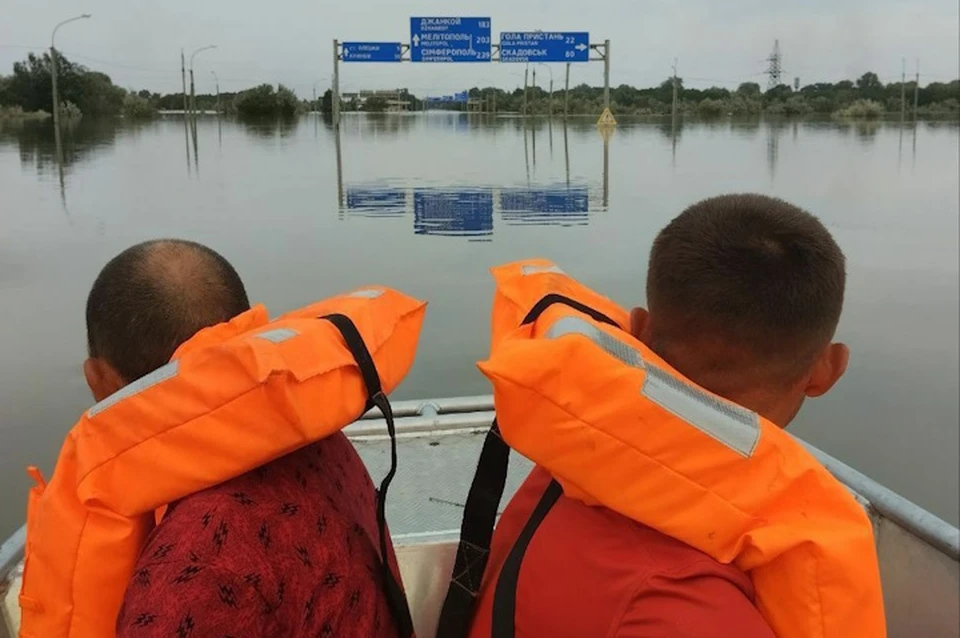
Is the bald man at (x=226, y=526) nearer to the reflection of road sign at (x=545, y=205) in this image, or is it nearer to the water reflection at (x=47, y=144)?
the reflection of road sign at (x=545, y=205)

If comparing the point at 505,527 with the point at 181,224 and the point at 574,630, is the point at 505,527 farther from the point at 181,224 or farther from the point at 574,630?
the point at 181,224

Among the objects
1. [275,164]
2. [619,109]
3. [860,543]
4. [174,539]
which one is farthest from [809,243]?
[619,109]

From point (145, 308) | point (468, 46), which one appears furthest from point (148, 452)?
point (468, 46)

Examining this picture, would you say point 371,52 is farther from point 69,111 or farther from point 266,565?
point 69,111

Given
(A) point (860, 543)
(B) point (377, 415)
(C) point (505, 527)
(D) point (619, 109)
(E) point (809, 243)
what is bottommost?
(B) point (377, 415)

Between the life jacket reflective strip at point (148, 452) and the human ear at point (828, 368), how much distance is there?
0.63m

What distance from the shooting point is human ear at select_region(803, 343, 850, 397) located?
1.09 meters

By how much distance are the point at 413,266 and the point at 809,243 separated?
7.96 metres

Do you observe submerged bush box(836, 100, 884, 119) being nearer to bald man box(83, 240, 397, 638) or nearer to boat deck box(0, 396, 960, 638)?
boat deck box(0, 396, 960, 638)

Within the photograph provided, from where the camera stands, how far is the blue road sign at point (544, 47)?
23562 millimetres

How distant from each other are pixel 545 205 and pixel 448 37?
10894 millimetres

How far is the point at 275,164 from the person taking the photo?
64.7 ft

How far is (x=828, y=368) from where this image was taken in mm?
1101

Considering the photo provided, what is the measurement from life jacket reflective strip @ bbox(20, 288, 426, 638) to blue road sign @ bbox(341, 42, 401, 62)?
76.5ft
